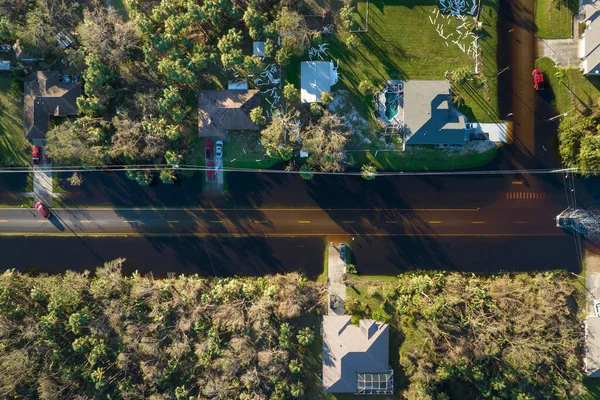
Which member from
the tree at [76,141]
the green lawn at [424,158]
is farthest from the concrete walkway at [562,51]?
the tree at [76,141]

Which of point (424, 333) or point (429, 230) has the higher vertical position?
point (429, 230)

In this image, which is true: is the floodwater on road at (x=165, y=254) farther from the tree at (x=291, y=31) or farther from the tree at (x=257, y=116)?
the tree at (x=291, y=31)

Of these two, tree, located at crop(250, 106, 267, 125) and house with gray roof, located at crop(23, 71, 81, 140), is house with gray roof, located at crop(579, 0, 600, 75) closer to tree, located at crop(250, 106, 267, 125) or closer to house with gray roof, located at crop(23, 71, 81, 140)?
tree, located at crop(250, 106, 267, 125)

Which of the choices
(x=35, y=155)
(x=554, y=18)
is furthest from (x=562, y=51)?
(x=35, y=155)

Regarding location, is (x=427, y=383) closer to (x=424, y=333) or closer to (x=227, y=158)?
(x=424, y=333)

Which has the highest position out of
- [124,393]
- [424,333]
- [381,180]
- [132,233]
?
[381,180]

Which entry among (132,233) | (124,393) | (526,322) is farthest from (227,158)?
(526,322)

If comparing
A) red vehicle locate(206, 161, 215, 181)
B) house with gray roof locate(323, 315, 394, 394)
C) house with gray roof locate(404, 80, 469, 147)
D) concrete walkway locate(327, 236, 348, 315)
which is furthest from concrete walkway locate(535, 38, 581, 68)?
red vehicle locate(206, 161, 215, 181)
